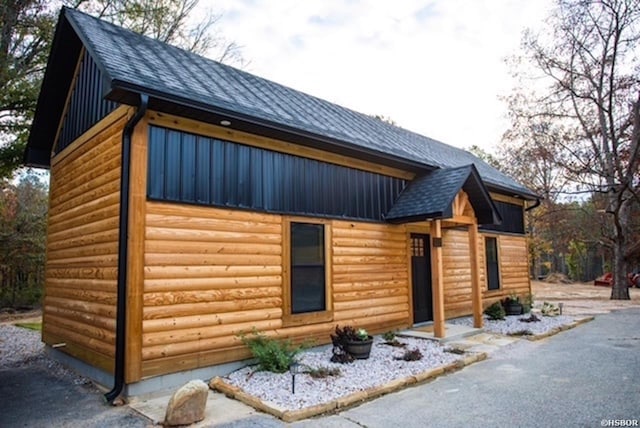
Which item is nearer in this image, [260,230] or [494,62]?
[260,230]

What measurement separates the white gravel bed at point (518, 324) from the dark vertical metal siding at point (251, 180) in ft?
12.3

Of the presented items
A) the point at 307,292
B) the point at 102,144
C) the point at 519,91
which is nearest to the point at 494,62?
the point at 519,91

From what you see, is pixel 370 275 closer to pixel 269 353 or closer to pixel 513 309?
pixel 269 353

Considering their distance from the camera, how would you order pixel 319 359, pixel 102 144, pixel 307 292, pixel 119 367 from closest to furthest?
1. pixel 119 367
2. pixel 102 144
3. pixel 319 359
4. pixel 307 292

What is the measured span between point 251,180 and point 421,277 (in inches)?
203

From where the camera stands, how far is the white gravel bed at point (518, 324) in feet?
29.7

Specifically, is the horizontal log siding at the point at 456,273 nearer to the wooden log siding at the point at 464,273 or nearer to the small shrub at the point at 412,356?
the wooden log siding at the point at 464,273

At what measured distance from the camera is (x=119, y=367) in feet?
15.8

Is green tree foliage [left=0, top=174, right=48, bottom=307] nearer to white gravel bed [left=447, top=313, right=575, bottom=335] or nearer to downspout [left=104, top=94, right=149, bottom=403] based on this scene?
downspout [left=104, top=94, right=149, bottom=403]

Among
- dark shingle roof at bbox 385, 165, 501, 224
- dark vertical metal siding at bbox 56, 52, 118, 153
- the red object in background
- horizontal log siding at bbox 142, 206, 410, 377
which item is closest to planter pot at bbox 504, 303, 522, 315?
dark shingle roof at bbox 385, 165, 501, 224

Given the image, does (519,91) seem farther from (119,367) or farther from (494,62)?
(119,367)

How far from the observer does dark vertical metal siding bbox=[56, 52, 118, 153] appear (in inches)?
245

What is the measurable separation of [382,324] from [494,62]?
15.7m

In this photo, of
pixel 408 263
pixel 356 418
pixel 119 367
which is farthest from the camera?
pixel 408 263
